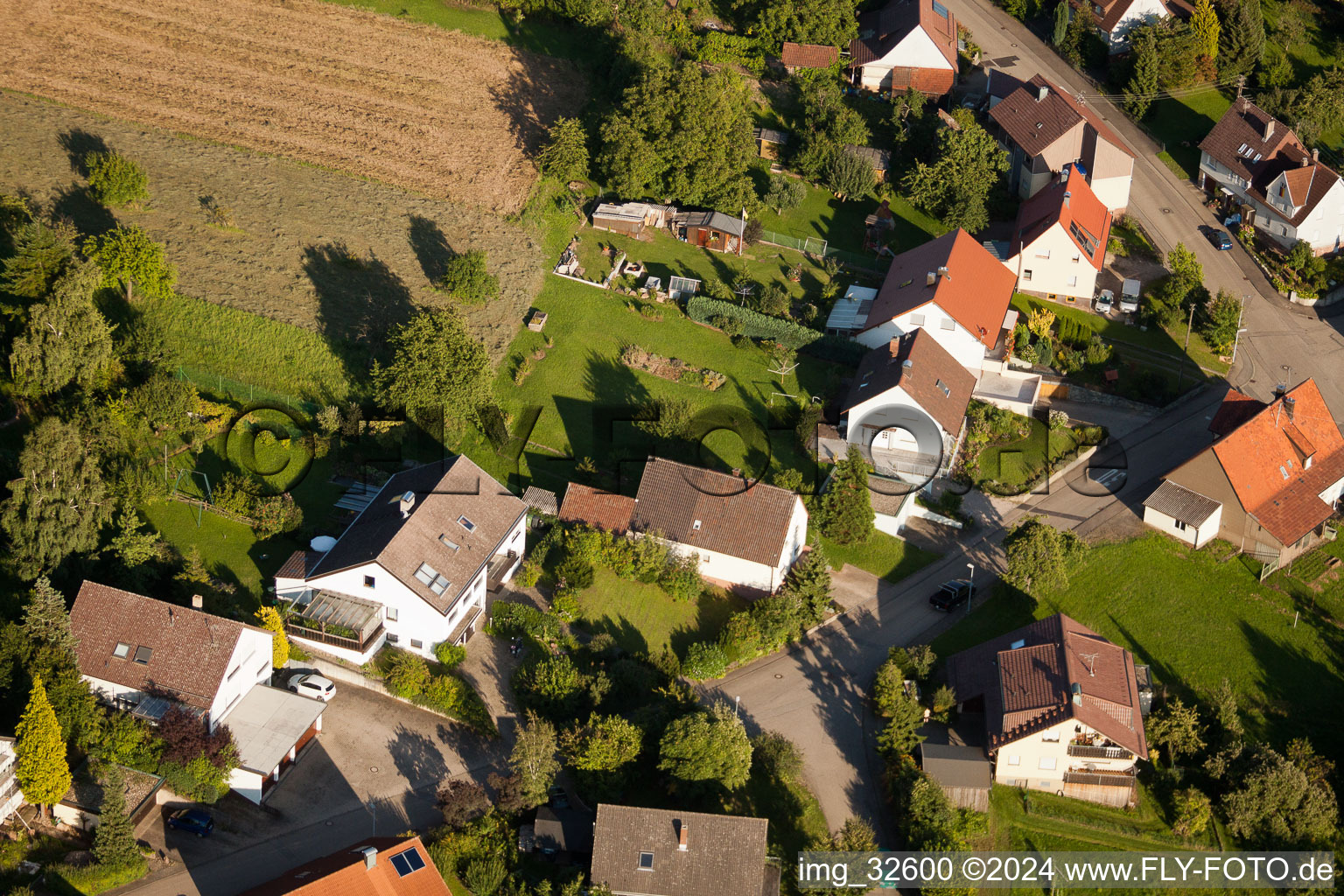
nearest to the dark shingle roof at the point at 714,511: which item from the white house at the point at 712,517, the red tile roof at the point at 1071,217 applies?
the white house at the point at 712,517

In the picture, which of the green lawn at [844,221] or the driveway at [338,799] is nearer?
the driveway at [338,799]

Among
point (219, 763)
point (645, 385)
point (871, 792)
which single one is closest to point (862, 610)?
point (871, 792)

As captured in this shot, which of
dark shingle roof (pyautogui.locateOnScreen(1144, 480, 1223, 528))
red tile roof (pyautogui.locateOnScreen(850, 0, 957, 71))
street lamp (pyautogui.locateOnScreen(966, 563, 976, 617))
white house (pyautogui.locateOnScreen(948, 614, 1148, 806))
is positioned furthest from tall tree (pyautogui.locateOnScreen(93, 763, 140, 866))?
red tile roof (pyautogui.locateOnScreen(850, 0, 957, 71))

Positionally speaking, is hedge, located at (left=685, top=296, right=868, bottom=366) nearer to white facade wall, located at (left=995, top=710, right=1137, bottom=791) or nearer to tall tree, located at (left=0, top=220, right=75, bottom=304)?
white facade wall, located at (left=995, top=710, right=1137, bottom=791)

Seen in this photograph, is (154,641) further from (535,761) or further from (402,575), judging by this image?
(535,761)

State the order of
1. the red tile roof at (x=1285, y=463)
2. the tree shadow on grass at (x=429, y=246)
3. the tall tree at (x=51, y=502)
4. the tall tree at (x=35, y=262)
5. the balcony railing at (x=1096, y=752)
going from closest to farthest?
the balcony railing at (x=1096, y=752) < the tall tree at (x=51, y=502) < the tall tree at (x=35, y=262) < the red tile roof at (x=1285, y=463) < the tree shadow on grass at (x=429, y=246)

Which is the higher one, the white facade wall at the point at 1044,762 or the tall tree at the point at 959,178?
the tall tree at the point at 959,178

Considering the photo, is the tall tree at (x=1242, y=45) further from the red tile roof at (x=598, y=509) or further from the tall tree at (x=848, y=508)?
the red tile roof at (x=598, y=509)
